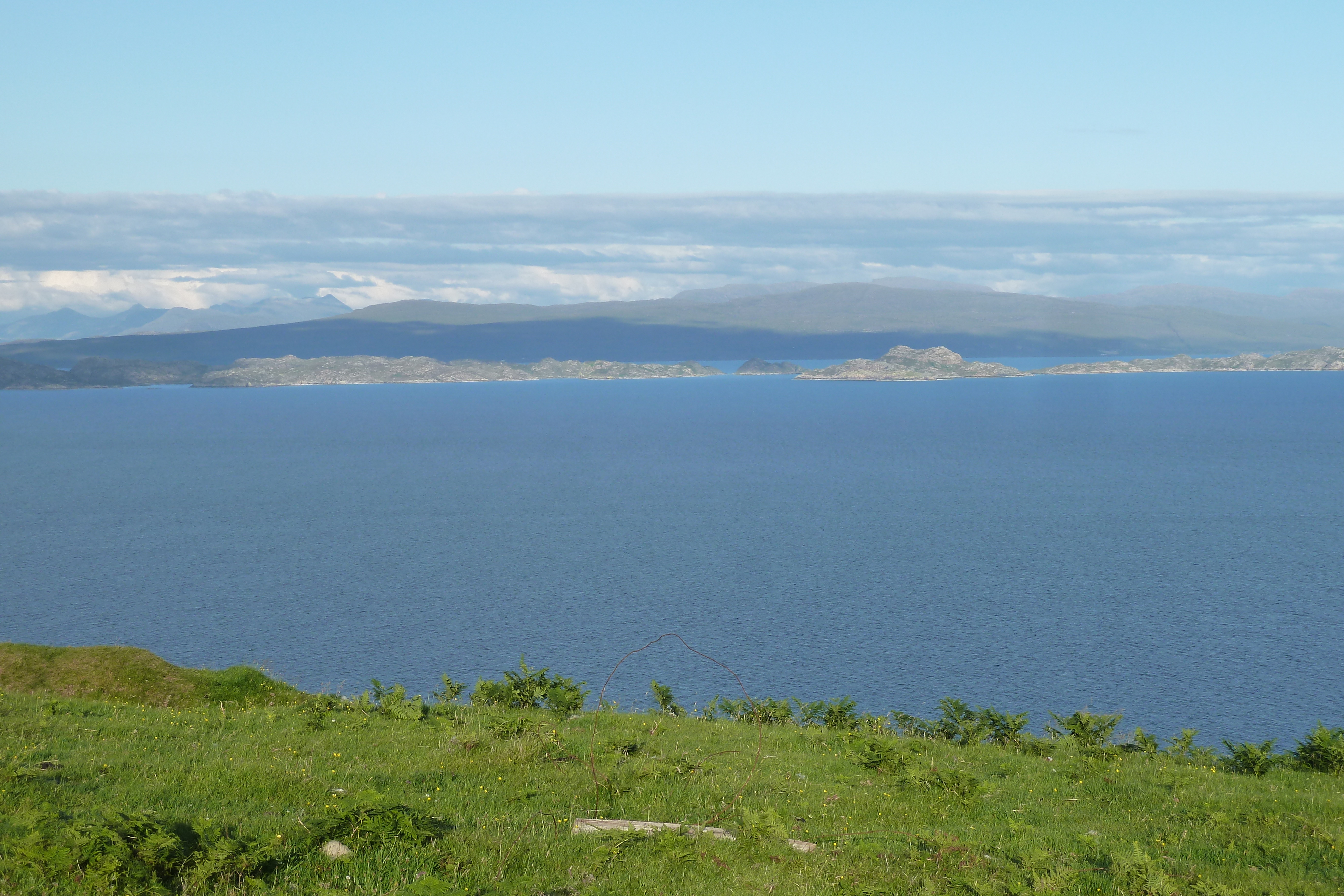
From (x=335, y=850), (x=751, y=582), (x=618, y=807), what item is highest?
(x=335, y=850)

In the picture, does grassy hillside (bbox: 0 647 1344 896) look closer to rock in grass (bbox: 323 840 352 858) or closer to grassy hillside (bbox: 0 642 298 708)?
rock in grass (bbox: 323 840 352 858)

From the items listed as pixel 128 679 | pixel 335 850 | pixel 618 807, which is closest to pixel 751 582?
pixel 128 679

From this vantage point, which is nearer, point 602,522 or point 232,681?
point 232,681

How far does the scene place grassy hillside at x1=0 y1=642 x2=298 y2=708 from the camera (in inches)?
1088

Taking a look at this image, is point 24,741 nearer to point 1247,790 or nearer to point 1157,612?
point 1247,790

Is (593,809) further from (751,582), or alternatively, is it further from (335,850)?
(751,582)

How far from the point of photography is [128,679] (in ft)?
94.6

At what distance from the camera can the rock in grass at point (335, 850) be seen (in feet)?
35.4

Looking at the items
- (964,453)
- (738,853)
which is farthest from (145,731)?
(964,453)

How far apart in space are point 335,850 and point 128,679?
21760 mm

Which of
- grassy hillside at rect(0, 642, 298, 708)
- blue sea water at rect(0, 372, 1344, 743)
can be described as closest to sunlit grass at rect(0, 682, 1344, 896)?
grassy hillside at rect(0, 642, 298, 708)

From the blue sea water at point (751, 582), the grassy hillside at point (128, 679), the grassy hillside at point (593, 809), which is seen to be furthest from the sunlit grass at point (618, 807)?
the blue sea water at point (751, 582)

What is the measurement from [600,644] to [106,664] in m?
42.3

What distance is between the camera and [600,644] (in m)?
69.6
